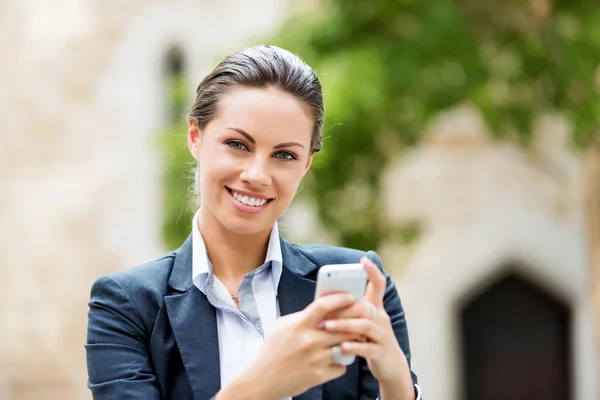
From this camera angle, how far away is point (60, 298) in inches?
329

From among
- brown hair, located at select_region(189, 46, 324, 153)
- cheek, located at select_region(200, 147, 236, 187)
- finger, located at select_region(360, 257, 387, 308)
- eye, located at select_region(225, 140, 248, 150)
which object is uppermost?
brown hair, located at select_region(189, 46, 324, 153)

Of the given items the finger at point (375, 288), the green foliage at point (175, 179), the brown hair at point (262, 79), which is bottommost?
the finger at point (375, 288)

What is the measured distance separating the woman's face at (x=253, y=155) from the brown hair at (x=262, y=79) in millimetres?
16

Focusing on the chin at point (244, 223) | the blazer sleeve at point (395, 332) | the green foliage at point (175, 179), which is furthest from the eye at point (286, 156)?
the green foliage at point (175, 179)

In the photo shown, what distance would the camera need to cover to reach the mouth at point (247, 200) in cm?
158

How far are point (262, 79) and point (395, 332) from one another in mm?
469

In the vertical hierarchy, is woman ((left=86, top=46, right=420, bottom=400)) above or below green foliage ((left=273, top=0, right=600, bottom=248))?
below

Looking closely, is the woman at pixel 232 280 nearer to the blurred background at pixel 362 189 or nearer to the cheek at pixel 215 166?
the cheek at pixel 215 166

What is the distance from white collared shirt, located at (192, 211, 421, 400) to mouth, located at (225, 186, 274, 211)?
117 mm

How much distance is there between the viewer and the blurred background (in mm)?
6945

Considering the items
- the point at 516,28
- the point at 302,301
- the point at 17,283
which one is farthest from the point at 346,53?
the point at 302,301

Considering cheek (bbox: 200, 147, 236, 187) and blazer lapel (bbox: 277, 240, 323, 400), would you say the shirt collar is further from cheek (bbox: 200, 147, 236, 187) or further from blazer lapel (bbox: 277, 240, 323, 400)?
cheek (bbox: 200, 147, 236, 187)

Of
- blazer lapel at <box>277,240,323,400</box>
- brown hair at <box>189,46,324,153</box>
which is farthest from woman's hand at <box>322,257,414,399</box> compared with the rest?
brown hair at <box>189,46,324,153</box>

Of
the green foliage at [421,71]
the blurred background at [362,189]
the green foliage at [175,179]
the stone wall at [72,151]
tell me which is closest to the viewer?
the green foliage at [421,71]
